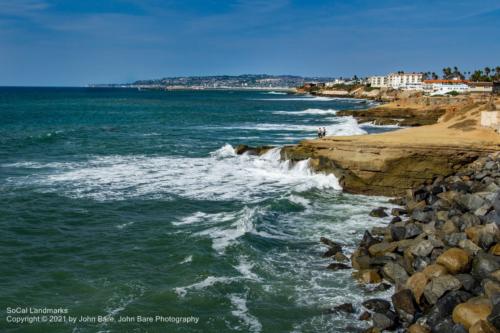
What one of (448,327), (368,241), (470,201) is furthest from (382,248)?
(448,327)

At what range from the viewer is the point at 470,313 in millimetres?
10211

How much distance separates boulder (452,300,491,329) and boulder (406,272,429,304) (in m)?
1.53

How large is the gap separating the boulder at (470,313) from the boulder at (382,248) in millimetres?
4943

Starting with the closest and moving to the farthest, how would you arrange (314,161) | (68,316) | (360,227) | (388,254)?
(68,316) < (388,254) < (360,227) < (314,161)

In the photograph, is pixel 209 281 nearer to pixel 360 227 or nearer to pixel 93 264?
pixel 93 264

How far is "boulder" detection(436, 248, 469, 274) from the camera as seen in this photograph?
12.7 meters

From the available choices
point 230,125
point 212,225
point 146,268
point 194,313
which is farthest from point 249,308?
point 230,125

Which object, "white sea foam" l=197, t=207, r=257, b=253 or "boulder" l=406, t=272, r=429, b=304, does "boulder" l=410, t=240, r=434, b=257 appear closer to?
"boulder" l=406, t=272, r=429, b=304

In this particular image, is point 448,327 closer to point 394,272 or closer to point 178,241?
point 394,272

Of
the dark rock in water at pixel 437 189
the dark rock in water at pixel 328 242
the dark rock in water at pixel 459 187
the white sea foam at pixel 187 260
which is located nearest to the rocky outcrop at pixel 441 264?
the dark rock in water at pixel 459 187

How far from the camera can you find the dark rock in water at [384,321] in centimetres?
1132

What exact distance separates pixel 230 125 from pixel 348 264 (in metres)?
48.4

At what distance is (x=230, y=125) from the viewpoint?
63062mm

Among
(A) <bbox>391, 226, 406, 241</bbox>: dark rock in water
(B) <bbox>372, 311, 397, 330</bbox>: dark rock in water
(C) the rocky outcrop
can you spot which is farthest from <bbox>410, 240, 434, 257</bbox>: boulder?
(B) <bbox>372, 311, 397, 330</bbox>: dark rock in water
